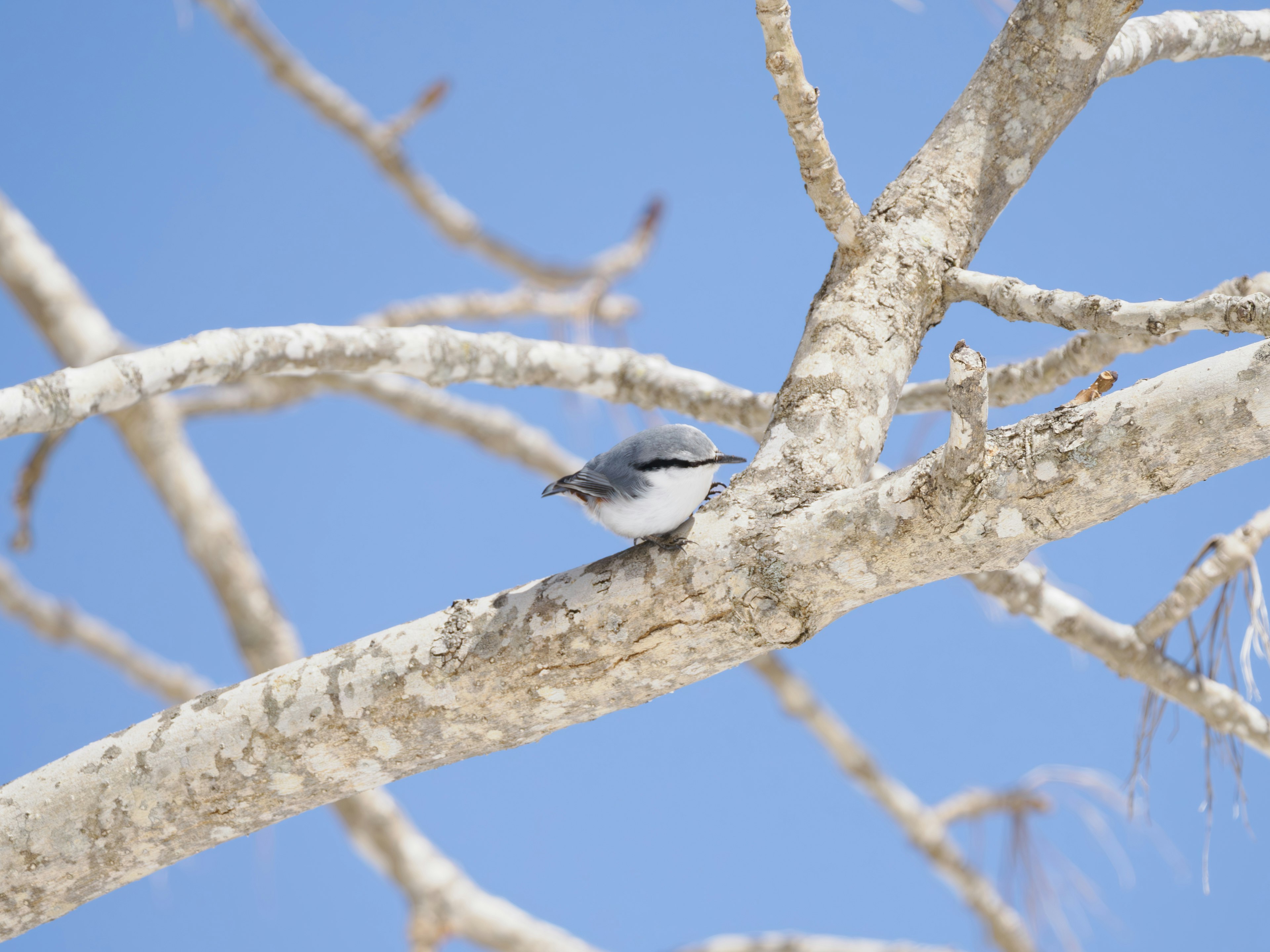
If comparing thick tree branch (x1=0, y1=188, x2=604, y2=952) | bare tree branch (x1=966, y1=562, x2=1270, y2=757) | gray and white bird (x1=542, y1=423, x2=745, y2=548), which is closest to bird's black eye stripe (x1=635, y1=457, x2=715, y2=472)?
gray and white bird (x1=542, y1=423, x2=745, y2=548)

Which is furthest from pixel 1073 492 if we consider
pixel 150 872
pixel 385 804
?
pixel 385 804

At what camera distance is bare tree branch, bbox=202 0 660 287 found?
3.68 meters

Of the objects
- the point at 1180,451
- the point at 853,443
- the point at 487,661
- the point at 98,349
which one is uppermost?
the point at 98,349

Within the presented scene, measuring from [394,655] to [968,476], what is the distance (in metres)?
0.80

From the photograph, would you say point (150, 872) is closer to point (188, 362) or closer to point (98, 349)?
point (188, 362)

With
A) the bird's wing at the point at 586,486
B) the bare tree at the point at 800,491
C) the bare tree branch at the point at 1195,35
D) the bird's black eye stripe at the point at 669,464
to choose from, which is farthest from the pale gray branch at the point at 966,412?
the bare tree branch at the point at 1195,35

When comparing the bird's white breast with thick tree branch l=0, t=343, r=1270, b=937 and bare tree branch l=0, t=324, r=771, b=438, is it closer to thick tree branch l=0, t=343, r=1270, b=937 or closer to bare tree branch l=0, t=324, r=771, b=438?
thick tree branch l=0, t=343, r=1270, b=937

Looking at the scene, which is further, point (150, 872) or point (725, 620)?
point (150, 872)

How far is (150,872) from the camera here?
1.48 m

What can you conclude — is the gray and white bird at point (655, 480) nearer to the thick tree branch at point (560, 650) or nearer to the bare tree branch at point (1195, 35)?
the thick tree branch at point (560, 650)

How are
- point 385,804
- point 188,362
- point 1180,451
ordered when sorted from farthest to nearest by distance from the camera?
1. point 385,804
2. point 188,362
3. point 1180,451

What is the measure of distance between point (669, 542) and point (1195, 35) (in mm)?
1696

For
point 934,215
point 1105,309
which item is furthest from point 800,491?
point 934,215

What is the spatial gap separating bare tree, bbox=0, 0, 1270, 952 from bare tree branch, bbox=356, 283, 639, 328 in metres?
1.19
